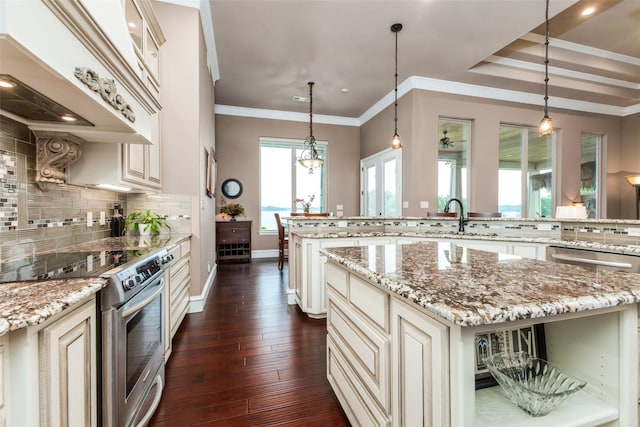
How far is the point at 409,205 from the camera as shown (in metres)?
4.59

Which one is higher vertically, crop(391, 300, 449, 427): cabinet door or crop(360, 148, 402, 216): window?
crop(360, 148, 402, 216): window

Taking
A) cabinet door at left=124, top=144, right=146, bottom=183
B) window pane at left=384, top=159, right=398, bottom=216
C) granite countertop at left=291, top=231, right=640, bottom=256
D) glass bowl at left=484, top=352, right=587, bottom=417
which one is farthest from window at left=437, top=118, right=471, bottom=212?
cabinet door at left=124, top=144, right=146, bottom=183

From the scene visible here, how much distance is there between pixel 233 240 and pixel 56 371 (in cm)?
465

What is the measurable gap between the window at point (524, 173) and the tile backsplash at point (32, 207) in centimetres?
580

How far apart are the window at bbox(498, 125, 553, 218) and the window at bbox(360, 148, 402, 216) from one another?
1.84 m

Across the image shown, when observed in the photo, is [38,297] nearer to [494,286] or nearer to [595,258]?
[494,286]

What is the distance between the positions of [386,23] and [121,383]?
12.9 ft

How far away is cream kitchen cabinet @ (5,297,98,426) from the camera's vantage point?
740mm

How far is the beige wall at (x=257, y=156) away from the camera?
19.4 feet

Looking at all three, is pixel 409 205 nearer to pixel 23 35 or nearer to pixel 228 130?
pixel 228 130

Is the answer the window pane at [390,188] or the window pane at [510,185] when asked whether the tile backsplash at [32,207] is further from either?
the window pane at [510,185]

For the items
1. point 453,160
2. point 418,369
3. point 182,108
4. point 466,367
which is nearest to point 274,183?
point 182,108

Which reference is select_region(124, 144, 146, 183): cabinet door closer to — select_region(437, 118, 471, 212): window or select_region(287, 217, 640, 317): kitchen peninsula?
select_region(287, 217, 640, 317): kitchen peninsula

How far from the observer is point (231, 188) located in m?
5.95
